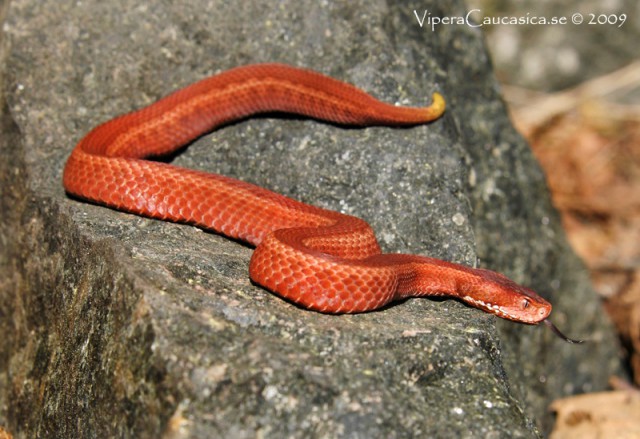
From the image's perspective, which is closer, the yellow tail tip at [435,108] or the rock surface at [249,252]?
the rock surface at [249,252]

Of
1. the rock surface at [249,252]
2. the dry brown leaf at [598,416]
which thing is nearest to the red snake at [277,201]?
the rock surface at [249,252]

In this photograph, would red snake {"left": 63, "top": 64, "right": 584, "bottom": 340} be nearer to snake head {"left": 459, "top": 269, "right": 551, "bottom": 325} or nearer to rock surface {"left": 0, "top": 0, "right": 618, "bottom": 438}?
snake head {"left": 459, "top": 269, "right": 551, "bottom": 325}

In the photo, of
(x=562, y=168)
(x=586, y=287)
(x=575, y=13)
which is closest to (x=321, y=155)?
(x=586, y=287)

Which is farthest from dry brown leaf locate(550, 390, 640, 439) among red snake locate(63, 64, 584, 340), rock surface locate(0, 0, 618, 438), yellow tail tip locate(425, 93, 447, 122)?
yellow tail tip locate(425, 93, 447, 122)

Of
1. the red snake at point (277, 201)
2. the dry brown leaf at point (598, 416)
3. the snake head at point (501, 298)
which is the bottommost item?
the dry brown leaf at point (598, 416)

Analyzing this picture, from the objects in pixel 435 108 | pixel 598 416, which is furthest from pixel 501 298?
pixel 598 416

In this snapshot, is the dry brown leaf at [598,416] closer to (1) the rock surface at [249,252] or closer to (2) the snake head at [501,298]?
(1) the rock surface at [249,252]

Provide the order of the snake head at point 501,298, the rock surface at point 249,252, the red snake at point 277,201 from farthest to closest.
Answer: the snake head at point 501,298, the red snake at point 277,201, the rock surface at point 249,252
